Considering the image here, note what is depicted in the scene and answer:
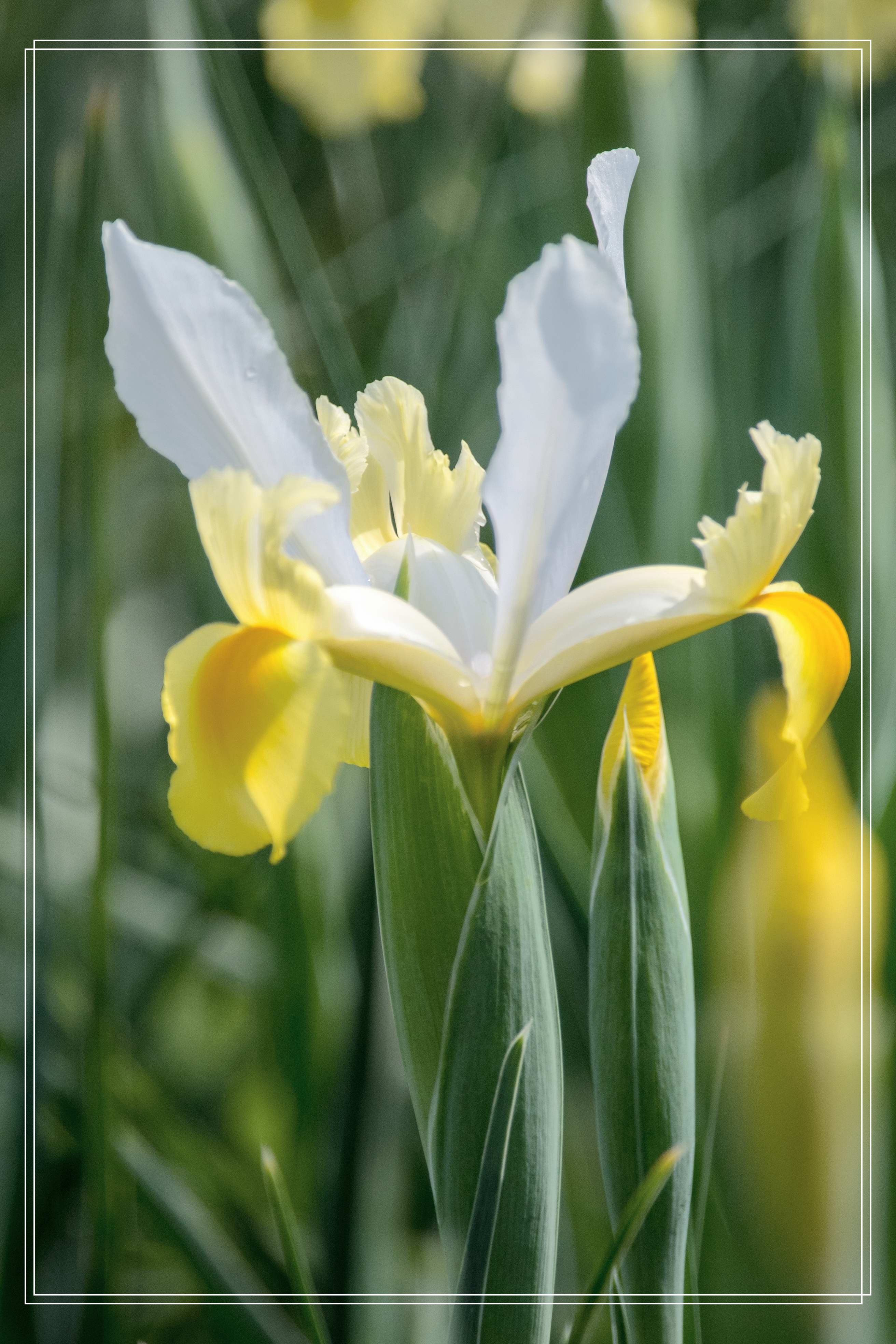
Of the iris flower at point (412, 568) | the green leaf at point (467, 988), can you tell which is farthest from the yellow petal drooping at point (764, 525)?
the green leaf at point (467, 988)

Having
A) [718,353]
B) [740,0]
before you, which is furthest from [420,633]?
[740,0]

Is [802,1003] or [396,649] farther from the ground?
[396,649]

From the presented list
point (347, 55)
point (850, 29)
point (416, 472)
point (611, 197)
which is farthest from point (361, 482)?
point (850, 29)

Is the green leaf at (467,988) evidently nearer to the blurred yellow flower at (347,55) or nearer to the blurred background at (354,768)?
the blurred background at (354,768)

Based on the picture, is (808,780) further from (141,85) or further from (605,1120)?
(141,85)

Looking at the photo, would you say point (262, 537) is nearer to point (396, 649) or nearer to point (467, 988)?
point (396, 649)
